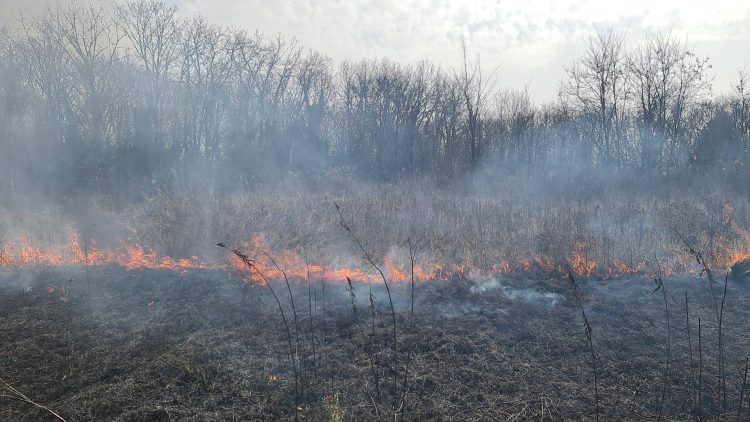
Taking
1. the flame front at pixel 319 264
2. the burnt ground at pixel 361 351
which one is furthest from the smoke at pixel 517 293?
the flame front at pixel 319 264

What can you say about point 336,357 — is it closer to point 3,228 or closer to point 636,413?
point 636,413

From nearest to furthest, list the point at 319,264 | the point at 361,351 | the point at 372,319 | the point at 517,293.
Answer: the point at 361,351 < the point at 372,319 < the point at 517,293 < the point at 319,264

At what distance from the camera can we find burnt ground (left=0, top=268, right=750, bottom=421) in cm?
332

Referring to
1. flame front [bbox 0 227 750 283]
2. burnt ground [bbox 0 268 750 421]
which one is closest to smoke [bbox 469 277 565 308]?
burnt ground [bbox 0 268 750 421]

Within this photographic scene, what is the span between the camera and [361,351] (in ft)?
14.1

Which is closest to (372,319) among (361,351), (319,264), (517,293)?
(361,351)

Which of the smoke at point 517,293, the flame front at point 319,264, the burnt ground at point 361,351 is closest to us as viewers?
the burnt ground at point 361,351

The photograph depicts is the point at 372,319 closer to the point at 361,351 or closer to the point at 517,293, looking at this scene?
the point at 361,351

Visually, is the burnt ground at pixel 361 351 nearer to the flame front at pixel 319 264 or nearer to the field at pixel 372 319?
the field at pixel 372 319

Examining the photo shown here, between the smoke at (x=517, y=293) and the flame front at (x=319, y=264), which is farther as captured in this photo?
the flame front at (x=319, y=264)

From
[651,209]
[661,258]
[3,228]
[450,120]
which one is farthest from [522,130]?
[3,228]

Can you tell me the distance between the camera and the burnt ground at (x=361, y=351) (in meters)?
3.32

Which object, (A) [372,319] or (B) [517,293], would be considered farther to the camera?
(B) [517,293]

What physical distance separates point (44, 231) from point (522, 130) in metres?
29.7
